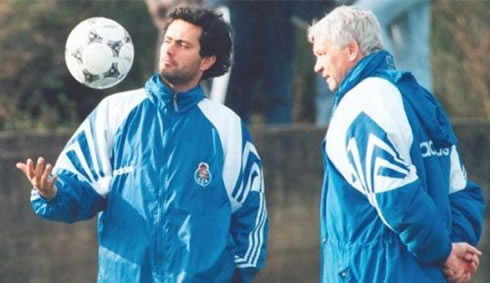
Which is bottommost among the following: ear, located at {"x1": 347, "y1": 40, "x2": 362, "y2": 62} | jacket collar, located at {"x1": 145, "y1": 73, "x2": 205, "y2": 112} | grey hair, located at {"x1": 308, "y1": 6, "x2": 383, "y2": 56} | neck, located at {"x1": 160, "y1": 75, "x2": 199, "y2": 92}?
jacket collar, located at {"x1": 145, "y1": 73, "x2": 205, "y2": 112}

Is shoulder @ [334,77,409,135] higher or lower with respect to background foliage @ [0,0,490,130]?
lower

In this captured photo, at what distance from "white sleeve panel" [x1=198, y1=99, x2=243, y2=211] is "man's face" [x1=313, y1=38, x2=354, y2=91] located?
58 centimetres

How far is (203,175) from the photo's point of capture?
6875 mm

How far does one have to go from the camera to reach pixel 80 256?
33.3 ft

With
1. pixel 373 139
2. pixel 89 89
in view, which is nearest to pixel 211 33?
pixel 373 139

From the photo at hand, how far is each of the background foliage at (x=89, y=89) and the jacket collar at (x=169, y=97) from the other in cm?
457

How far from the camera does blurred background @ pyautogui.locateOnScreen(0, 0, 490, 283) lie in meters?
10.0

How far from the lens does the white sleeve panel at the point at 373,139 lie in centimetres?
632

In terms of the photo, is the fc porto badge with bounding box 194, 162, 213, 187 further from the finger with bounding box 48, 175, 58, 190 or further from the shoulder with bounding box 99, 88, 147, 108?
the finger with bounding box 48, 175, 58, 190

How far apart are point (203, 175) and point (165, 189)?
20 centimetres

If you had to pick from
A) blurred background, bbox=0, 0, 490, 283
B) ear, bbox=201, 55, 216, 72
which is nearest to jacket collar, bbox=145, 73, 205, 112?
ear, bbox=201, 55, 216, 72

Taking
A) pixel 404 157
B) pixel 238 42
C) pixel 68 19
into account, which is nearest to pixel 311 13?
pixel 238 42

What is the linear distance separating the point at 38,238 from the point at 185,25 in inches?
131

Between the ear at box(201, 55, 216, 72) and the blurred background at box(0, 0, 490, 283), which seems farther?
the blurred background at box(0, 0, 490, 283)
